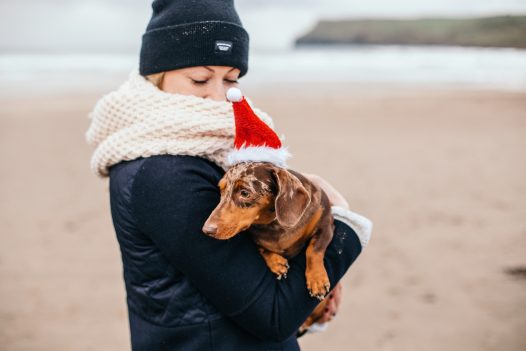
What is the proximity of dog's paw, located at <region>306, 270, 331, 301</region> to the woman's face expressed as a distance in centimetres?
68

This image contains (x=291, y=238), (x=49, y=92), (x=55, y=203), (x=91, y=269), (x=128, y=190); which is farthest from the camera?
(x=49, y=92)

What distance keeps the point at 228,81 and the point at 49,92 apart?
16067mm

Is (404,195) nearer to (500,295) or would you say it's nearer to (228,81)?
(500,295)

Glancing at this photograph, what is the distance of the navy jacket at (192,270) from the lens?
4.71 ft

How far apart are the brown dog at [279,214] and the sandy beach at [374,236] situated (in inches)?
92.3

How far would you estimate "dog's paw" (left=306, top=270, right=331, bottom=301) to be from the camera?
1.58 metres

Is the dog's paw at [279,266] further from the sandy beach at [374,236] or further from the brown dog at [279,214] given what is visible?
Answer: the sandy beach at [374,236]

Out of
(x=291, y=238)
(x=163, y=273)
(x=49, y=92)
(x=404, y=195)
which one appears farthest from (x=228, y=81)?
(x=49, y=92)

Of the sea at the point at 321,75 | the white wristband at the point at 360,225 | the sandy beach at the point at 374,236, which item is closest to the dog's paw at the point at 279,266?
the white wristband at the point at 360,225

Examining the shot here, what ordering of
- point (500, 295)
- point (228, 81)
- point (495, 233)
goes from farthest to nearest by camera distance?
point (495, 233) < point (500, 295) < point (228, 81)

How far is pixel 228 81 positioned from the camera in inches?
74.6

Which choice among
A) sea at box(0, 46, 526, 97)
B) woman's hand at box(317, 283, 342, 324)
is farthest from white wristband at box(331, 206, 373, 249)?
sea at box(0, 46, 526, 97)

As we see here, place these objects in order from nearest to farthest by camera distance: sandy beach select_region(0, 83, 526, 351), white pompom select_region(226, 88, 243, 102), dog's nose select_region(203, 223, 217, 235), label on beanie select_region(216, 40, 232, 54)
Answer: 1. dog's nose select_region(203, 223, 217, 235)
2. white pompom select_region(226, 88, 243, 102)
3. label on beanie select_region(216, 40, 232, 54)
4. sandy beach select_region(0, 83, 526, 351)

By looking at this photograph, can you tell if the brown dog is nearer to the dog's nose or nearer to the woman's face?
the dog's nose
